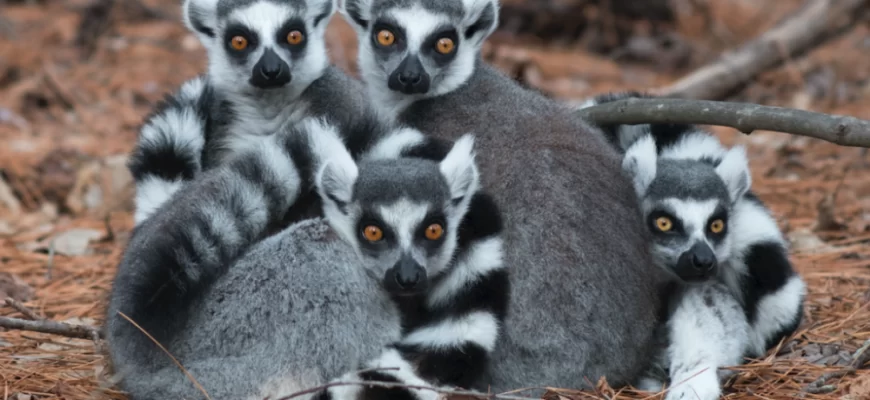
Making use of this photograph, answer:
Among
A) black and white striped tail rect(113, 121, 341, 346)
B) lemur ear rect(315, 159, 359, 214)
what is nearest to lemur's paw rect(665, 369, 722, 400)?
lemur ear rect(315, 159, 359, 214)

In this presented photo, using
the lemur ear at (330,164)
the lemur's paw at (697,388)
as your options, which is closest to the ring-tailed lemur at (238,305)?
the lemur ear at (330,164)

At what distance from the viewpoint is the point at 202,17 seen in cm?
526

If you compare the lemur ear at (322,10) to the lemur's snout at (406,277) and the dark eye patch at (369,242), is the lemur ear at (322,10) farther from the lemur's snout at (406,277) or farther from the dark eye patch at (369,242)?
the lemur's snout at (406,277)

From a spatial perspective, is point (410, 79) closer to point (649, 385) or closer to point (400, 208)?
point (400, 208)

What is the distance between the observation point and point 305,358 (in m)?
3.64

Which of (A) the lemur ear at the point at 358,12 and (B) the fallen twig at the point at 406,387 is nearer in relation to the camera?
(B) the fallen twig at the point at 406,387

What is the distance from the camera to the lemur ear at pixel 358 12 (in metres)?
5.14

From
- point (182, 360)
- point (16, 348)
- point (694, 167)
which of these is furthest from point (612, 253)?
point (16, 348)

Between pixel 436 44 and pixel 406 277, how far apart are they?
162 centimetres

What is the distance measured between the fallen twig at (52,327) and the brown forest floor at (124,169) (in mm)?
125

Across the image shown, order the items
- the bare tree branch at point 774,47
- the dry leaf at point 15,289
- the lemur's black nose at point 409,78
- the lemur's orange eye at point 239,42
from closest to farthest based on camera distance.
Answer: the lemur's black nose at point 409,78 → the lemur's orange eye at point 239,42 → the dry leaf at point 15,289 → the bare tree branch at point 774,47

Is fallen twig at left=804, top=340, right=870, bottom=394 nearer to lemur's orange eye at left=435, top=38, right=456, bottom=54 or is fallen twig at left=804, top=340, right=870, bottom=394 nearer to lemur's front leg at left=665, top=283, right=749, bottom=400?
lemur's front leg at left=665, top=283, right=749, bottom=400

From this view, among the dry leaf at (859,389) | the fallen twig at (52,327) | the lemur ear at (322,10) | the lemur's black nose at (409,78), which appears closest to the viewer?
the dry leaf at (859,389)

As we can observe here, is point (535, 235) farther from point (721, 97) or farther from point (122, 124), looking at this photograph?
point (122, 124)
